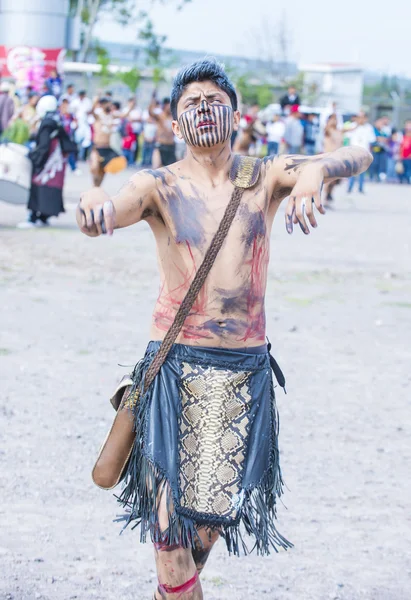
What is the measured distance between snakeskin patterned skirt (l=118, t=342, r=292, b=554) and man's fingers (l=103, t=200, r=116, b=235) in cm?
49

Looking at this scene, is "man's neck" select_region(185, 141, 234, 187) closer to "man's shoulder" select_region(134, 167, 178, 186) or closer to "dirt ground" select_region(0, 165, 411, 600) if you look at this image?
"man's shoulder" select_region(134, 167, 178, 186)

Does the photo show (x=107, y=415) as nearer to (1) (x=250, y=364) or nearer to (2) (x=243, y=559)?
(2) (x=243, y=559)

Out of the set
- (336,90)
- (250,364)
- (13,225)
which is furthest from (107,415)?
(336,90)

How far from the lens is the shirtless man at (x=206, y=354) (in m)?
3.25

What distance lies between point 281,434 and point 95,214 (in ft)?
11.0

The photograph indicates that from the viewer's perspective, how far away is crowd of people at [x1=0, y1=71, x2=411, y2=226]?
18.1 m

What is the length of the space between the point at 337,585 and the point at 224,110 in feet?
6.66

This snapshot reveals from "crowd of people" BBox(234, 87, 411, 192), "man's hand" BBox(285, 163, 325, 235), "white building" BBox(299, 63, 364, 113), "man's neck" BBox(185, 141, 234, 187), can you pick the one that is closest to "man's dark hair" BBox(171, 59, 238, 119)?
"man's neck" BBox(185, 141, 234, 187)

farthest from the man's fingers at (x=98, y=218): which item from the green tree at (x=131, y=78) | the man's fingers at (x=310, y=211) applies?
the green tree at (x=131, y=78)

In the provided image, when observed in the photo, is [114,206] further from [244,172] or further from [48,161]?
[48,161]

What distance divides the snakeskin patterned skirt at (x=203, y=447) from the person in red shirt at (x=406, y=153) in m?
26.5

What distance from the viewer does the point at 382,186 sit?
2927 cm

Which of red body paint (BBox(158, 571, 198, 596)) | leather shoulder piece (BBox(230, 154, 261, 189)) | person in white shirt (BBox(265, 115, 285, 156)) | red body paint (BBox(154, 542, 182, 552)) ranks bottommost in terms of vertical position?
person in white shirt (BBox(265, 115, 285, 156))

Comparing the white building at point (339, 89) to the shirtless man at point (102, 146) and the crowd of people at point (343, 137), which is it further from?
the shirtless man at point (102, 146)
